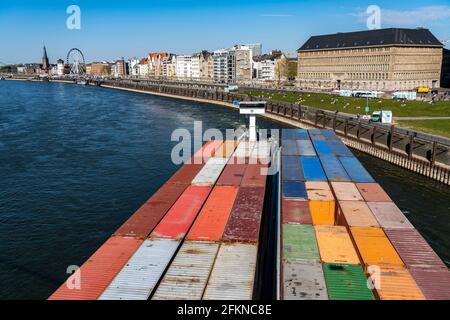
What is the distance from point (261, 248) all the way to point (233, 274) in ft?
31.9

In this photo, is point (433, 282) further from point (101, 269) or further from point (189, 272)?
point (101, 269)

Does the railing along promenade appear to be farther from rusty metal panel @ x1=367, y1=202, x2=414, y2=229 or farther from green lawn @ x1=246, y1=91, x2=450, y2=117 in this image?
rusty metal panel @ x1=367, y1=202, x2=414, y2=229

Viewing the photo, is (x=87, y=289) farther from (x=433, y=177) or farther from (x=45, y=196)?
(x=433, y=177)

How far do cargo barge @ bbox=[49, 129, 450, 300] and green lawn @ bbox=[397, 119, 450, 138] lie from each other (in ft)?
101

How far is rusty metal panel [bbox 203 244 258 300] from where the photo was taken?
15.9 meters

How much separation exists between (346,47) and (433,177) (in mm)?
150460

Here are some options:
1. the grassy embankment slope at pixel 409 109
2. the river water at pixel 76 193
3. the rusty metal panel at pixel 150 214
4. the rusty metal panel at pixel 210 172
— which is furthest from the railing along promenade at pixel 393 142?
the rusty metal panel at pixel 150 214

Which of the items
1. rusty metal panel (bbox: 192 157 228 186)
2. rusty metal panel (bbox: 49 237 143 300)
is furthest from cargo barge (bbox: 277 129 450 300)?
rusty metal panel (bbox: 49 237 143 300)

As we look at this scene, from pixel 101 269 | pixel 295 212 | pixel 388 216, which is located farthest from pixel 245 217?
pixel 101 269

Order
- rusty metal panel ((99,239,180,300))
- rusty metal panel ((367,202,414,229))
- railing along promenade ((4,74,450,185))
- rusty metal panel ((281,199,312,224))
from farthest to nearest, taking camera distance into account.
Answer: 1. railing along promenade ((4,74,450,185))
2. rusty metal panel ((281,199,312,224))
3. rusty metal panel ((367,202,414,229))
4. rusty metal panel ((99,239,180,300))

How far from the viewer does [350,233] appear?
857 inches

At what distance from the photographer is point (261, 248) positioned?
1053 inches

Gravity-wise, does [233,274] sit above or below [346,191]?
below

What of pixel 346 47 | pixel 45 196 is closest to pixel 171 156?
pixel 45 196
